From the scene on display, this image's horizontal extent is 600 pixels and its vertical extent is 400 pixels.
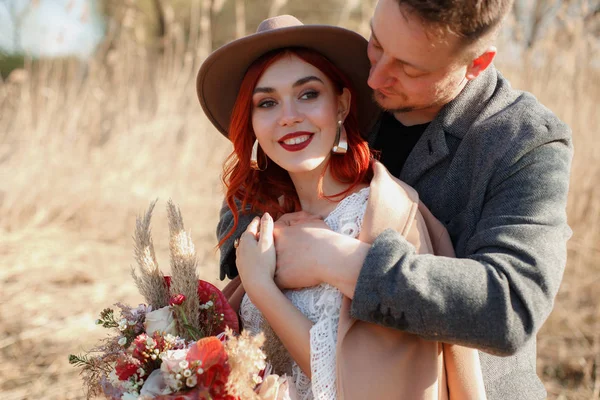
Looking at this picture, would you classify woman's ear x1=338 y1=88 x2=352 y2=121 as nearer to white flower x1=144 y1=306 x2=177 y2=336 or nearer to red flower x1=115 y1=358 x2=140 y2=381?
white flower x1=144 y1=306 x2=177 y2=336

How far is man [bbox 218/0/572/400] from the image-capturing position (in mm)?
1688

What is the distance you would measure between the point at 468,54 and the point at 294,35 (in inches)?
Answer: 24.9

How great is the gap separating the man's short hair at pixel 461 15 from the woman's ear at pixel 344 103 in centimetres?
50

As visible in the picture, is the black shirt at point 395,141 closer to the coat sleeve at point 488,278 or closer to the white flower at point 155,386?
the coat sleeve at point 488,278

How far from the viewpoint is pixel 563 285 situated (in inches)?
196

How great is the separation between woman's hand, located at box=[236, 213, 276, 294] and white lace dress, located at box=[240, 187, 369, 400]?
130mm

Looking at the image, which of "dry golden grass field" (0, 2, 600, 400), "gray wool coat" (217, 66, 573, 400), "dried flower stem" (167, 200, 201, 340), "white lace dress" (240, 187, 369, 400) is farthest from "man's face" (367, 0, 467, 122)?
"dry golden grass field" (0, 2, 600, 400)

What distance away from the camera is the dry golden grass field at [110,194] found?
14.0ft

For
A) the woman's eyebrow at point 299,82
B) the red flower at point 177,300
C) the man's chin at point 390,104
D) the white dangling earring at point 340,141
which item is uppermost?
the woman's eyebrow at point 299,82

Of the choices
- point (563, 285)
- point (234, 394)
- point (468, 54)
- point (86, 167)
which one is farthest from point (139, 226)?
point (86, 167)

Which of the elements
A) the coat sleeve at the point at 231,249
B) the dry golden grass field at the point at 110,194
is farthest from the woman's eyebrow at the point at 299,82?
the dry golden grass field at the point at 110,194

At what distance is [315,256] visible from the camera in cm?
196

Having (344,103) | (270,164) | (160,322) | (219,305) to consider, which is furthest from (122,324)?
(344,103)

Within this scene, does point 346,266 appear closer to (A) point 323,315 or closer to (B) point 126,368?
(A) point 323,315
